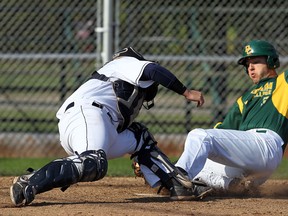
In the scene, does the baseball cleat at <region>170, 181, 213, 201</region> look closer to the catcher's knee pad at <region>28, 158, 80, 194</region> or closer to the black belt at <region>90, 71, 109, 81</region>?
the catcher's knee pad at <region>28, 158, 80, 194</region>

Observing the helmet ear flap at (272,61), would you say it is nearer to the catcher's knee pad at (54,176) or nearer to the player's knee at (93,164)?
the player's knee at (93,164)

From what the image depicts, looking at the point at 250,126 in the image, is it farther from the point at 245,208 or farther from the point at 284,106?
the point at 245,208

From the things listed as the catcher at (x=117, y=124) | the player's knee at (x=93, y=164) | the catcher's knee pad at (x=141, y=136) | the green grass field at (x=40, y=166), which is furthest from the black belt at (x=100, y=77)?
the green grass field at (x=40, y=166)

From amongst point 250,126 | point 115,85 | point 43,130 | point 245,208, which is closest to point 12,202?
point 115,85

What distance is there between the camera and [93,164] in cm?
529

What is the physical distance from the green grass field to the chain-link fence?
0.75 m

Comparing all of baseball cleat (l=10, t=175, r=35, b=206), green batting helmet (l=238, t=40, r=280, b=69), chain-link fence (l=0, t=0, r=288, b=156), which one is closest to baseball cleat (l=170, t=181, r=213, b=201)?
baseball cleat (l=10, t=175, r=35, b=206)

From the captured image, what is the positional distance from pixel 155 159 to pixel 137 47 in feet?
15.7

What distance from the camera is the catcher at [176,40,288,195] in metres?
5.79

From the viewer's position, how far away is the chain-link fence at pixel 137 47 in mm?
10414

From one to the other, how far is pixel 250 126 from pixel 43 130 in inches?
186

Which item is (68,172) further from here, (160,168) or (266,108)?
(266,108)

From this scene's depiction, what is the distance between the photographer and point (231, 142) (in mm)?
5910

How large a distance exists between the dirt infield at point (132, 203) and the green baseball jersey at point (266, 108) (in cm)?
57
